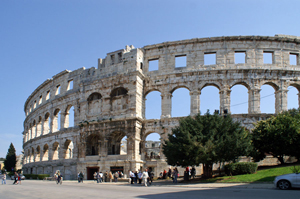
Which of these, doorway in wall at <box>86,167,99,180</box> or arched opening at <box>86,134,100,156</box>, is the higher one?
arched opening at <box>86,134,100,156</box>

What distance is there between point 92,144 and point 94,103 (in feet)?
14.7

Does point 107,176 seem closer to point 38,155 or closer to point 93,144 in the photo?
point 93,144

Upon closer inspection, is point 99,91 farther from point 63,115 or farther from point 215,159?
point 215,159

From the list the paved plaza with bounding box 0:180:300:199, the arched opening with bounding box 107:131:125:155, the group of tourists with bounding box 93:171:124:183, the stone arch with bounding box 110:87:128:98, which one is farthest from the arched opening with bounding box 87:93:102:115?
the paved plaza with bounding box 0:180:300:199

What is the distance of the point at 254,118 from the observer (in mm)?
28531

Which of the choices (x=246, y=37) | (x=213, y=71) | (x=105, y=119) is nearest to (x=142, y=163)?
(x=105, y=119)

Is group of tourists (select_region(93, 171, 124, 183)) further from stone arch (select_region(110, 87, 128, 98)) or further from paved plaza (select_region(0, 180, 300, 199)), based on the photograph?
paved plaza (select_region(0, 180, 300, 199))

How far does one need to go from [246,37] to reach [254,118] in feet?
27.4

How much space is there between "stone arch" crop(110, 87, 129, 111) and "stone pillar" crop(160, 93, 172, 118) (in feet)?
12.1

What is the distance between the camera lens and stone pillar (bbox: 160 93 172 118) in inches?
1196

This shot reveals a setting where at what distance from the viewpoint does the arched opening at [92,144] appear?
3209 centimetres

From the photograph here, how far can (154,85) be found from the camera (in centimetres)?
3188

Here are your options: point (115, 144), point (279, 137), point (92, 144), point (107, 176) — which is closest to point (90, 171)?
point (92, 144)

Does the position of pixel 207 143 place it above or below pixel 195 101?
below
